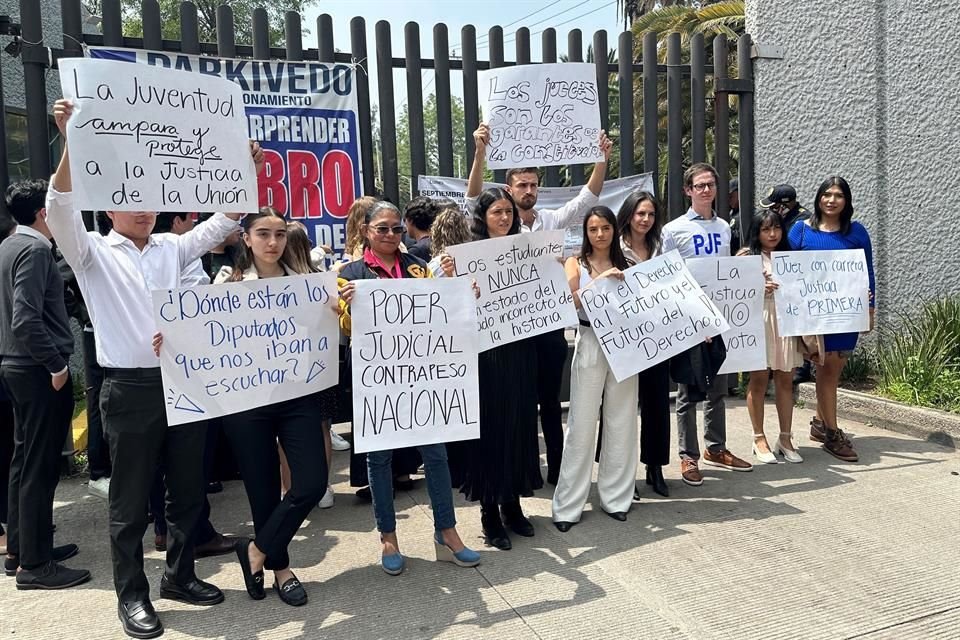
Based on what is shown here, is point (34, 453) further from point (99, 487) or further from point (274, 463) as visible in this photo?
point (99, 487)

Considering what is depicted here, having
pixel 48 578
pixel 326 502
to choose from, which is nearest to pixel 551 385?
pixel 326 502

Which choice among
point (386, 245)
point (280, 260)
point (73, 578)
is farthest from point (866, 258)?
point (73, 578)

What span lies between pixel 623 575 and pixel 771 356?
7.55 feet

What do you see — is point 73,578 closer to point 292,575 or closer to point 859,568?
point 292,575

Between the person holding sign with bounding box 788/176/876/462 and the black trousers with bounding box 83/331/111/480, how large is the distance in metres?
4.65

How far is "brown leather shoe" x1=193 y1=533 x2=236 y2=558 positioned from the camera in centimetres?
395

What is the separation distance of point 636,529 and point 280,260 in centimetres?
234

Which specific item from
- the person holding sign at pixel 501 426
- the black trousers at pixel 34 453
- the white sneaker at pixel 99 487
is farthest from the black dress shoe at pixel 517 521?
the white sneaker at pixel 99 487

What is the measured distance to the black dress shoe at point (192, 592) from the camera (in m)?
3.40

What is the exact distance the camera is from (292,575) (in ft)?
11.3

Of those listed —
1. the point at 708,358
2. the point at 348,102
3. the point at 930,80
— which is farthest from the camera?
the point at 930,80

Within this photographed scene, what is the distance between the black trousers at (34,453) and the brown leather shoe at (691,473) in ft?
11.6

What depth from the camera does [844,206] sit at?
534 cm

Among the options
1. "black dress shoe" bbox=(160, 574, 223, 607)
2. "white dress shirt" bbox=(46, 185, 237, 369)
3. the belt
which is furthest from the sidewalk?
"white dress shirt" bbox=(46, 185, 237, 369)
